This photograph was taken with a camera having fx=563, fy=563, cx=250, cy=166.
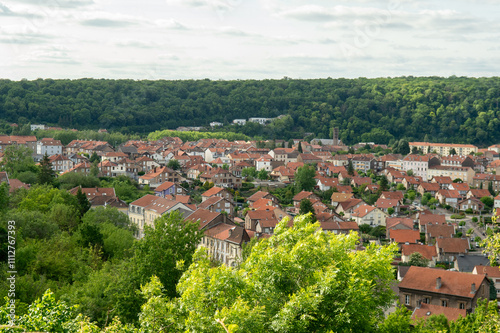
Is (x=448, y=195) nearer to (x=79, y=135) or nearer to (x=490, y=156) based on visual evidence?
(x=490, y=156)

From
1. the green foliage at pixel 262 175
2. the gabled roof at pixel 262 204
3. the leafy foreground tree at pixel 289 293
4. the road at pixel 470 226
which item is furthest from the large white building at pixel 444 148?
the leafy foreground tree at pixel 289 293

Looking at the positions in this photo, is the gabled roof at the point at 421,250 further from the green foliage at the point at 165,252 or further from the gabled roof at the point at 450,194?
the gabled roof at the point at 450,194

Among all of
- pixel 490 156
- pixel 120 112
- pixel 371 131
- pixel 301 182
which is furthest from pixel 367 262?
pixel 371 131

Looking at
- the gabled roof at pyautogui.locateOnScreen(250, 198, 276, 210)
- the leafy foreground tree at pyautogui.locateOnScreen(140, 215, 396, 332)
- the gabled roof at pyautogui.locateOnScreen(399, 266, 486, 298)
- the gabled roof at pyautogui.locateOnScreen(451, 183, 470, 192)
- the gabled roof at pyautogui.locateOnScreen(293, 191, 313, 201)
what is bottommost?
the gabled roof at pyautogui.locateOnScreen(451, 183, 470, 192)

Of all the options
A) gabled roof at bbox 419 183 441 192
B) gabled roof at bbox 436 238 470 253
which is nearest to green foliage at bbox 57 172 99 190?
gabled roof at bbox 436 238 470 253

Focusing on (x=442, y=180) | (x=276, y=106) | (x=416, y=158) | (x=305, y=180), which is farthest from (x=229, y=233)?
(x=276, y=106)

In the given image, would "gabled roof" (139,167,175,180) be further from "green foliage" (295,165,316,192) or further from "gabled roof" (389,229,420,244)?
"gabled roof" (389,229,420,244)

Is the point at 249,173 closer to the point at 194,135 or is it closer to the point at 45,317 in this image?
the point at 194,135
